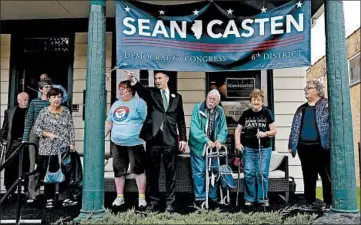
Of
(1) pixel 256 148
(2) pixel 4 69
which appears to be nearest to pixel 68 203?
(1) pixel 256 148

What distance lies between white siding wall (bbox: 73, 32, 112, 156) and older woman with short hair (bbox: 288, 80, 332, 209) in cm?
339

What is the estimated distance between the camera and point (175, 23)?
4680 millimetres

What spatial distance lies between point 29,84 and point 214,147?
3911 millimetres

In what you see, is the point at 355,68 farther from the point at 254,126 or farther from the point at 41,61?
the point at 41,61

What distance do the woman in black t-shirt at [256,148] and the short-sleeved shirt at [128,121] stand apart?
1.36 m

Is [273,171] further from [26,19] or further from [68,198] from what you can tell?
[26,19]

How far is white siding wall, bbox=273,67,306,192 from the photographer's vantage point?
6.49m

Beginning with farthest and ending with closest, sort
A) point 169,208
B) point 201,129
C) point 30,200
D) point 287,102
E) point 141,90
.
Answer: point 287,102, point 30,200, point 141,90, point 201,129, point 169,208

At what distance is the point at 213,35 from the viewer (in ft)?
15.5

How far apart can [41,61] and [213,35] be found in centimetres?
368

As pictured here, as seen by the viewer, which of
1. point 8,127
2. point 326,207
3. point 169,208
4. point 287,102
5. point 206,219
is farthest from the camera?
point 287,102

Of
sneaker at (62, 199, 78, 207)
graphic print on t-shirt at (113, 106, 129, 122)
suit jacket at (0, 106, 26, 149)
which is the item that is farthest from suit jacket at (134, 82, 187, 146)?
suit jacket at (0, 106, 26, 149)

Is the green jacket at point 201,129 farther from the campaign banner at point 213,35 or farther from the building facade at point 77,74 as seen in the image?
the building facade at point 77,74

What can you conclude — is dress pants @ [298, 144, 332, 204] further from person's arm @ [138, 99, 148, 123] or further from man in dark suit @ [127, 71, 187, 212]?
person's arm @ [138, 99, 148, 123]
